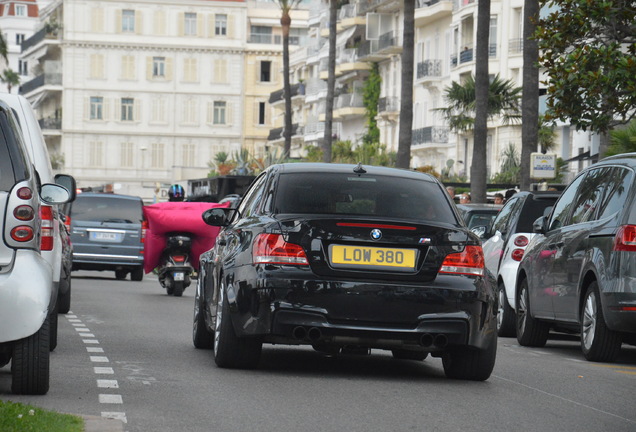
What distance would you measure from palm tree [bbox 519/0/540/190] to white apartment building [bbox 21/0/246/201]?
86219 mm

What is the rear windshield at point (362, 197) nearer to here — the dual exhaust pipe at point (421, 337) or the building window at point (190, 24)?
the dual exhaust pipe at point (421, 337)

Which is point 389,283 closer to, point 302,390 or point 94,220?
point 302,390

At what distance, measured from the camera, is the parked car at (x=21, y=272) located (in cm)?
923

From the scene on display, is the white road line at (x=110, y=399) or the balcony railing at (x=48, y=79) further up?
the balcony railing at (x=48, y=79)

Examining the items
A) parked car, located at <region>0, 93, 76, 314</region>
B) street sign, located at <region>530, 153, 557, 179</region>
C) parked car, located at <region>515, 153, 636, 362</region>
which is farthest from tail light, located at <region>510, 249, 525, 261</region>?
street sign, located at <region>530, 153, 557, 179</region>

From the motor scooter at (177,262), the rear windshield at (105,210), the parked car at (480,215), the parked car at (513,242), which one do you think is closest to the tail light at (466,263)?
the parked car at (513,242)

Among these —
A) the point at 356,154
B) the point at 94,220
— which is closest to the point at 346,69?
the point at 356,154

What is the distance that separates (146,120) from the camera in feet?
396

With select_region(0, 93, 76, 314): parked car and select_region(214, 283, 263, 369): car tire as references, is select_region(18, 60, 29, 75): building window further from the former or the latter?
select_region(214, 283, 263, 369): car tire

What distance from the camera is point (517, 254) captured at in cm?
1831

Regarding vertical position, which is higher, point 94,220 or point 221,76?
point 221,76

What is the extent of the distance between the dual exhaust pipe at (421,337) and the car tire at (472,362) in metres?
0.38

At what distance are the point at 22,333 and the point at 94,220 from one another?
2350 centimetres

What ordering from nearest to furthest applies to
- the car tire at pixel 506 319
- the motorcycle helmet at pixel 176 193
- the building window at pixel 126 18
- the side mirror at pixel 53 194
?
the side mirror at pixel 53 194 → the car tire at pixel 506 319 → the motorcycle helmet at pixel 176 193 → the building window at pixel 126 18
